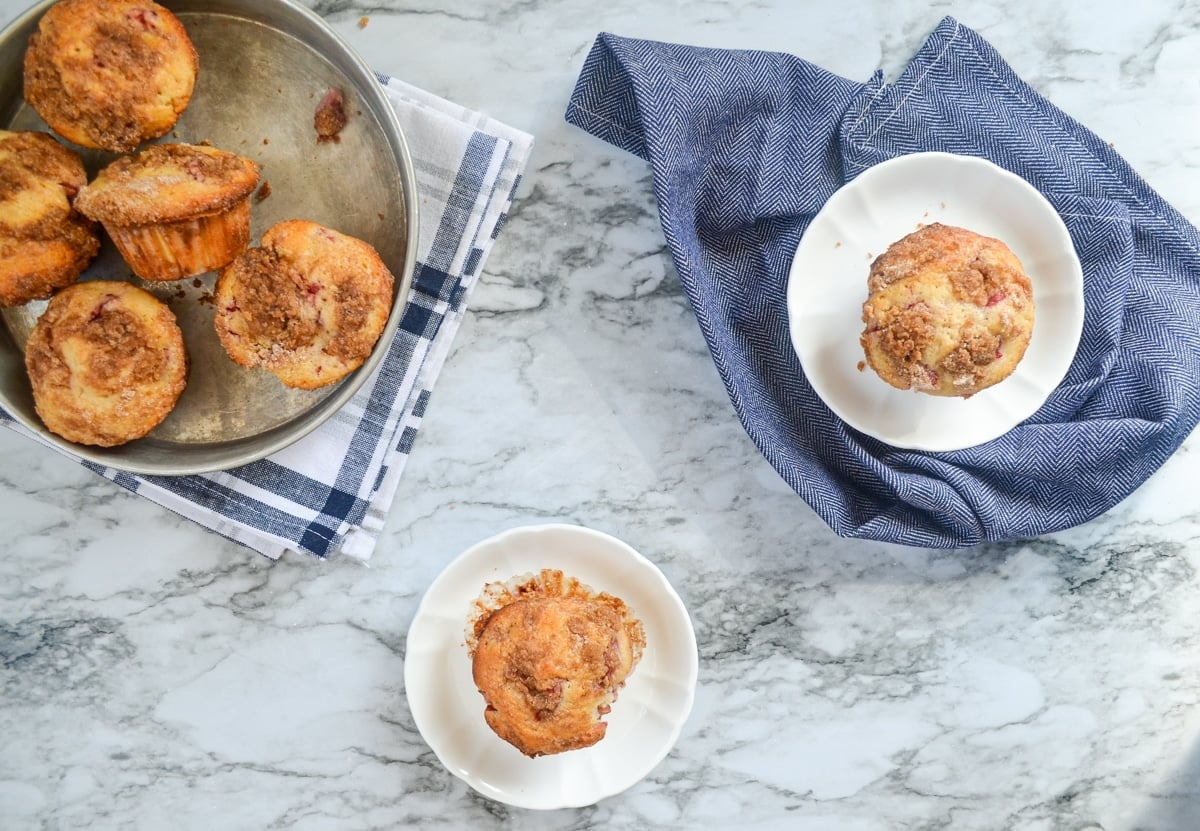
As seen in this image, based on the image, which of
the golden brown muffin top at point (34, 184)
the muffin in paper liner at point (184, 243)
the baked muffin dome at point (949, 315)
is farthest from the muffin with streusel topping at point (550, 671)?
the golden brown muffin top at point (34, 184)

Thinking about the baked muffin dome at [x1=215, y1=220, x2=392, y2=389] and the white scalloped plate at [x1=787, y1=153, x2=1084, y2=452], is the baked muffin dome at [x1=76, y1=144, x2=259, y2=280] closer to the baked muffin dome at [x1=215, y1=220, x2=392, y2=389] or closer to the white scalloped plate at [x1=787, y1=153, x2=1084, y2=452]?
the baked muffin dome at [x1=215, y1=220, x2=392, y2=389]

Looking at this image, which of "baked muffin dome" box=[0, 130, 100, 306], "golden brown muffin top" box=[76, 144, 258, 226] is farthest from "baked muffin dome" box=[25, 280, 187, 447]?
"golden brown muffin top" box=[76, 144, 258, 226]

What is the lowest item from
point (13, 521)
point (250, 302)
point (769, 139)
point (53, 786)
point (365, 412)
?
point (53, 786)

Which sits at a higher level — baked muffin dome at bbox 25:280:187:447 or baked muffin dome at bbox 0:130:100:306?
baked muffin dome at bbox 0:130:100:306

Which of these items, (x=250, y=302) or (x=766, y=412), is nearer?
(x=250, y=302)

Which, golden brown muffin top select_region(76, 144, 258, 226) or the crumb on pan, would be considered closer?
golden brown muffin top select_region(76, 144, 258, 226)

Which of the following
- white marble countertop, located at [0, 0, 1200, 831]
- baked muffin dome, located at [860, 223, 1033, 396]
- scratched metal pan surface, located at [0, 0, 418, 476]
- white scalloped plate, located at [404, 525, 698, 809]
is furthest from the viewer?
white marble countertop, located at [0, 0, 1200, 831]

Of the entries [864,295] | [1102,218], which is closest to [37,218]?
[864,295]

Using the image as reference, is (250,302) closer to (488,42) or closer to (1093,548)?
(488,42)

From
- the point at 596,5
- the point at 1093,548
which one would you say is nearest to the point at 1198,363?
the point at 1093,548
